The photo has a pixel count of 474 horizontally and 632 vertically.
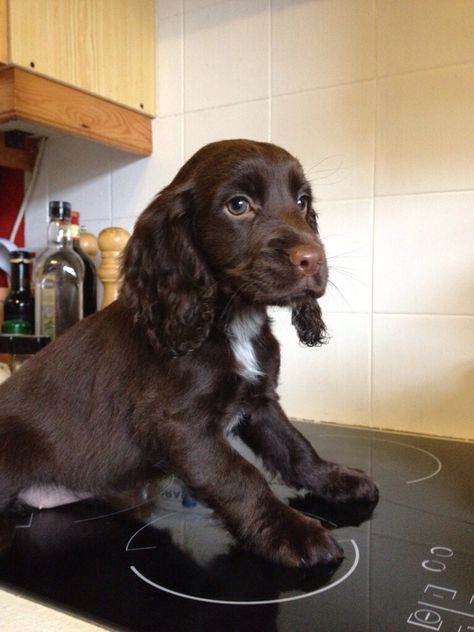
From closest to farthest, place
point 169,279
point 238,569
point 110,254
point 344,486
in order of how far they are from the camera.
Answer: point 238,569 < point 169,279 < point 344,486 < point 110,254

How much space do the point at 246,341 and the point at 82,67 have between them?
85cm

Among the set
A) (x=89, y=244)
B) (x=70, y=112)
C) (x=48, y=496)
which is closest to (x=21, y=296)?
(x=89, y=244)

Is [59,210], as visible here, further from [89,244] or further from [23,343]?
[23,343]

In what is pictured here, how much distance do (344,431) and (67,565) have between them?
2.44ft

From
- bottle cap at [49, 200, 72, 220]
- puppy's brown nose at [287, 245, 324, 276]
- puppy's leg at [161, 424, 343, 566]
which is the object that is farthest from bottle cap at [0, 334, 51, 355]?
puppy's brown nose at [287, 245, 324, 276]

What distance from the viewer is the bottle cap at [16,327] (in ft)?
4.84

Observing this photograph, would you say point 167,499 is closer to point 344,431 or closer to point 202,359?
point 202,359

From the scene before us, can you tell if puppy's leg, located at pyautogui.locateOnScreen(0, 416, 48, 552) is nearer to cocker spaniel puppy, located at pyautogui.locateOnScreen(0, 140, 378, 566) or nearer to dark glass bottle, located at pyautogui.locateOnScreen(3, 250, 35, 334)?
cocker spaniel puppy, located at pyautogui.locateOnScreen(0, 140, 378, 566)

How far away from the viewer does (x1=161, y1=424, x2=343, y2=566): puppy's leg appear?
70cm

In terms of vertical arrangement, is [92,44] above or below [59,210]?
above

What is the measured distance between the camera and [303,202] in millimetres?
Answer: 937

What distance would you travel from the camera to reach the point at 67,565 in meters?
0.69

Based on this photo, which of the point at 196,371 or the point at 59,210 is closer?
the point at 196,371

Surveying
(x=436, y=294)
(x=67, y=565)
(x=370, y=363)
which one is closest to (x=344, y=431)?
(x=370, y=363)
